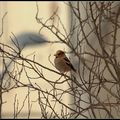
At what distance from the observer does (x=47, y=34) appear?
35.7 ft

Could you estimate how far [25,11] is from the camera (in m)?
11.3

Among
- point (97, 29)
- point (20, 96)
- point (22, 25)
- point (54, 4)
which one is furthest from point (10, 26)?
point (97, 29)

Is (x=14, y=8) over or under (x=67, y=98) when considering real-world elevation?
over

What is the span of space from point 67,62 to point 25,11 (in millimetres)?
6582

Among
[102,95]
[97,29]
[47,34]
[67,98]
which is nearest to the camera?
[97,29]

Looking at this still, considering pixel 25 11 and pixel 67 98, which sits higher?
pixel 25 11

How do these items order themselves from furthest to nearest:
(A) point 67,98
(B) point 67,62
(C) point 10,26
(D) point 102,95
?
(C) point 10,26
(A) point 67,98
(D) point 102,95
(B) point 67,62

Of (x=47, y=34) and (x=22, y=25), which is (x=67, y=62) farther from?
(x=22, y=25)

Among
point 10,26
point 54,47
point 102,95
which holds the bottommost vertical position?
point 102,95

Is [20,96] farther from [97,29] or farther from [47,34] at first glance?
[97,29]

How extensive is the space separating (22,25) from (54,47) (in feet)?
7.63

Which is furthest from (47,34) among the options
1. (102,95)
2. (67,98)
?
(102,95)

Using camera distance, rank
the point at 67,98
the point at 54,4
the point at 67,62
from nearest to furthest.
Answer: the point at 67,62
the point at 67,98
the point at 54,4

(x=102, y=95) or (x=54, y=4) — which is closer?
(x=102, y=95)
